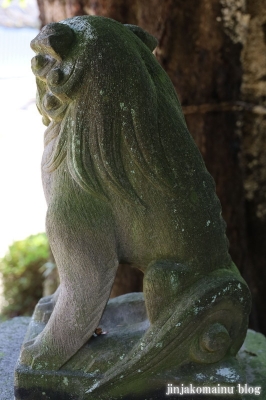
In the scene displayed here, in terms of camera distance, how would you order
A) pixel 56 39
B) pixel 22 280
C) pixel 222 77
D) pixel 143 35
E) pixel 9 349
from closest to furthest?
1. pixel 56 39
2. pixel 143 35
3. pixel 9 349
4. pixel 222 77
5. pixel 22 280

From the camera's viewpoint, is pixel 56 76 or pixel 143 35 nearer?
pixel 56 76

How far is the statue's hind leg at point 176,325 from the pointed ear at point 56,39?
593 mm

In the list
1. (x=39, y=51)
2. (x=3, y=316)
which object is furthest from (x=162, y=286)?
(x=3, y=316)

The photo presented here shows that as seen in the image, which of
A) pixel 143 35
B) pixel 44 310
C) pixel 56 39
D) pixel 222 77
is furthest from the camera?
pixel 222 77

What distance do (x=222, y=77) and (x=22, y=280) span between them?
7.12 feet

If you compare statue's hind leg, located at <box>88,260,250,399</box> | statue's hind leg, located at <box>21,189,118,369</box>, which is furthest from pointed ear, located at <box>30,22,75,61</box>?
statue's hind leg, located at <box>88,260,250,399</box>

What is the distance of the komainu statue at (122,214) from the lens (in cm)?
113

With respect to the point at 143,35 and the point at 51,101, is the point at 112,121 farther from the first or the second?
the point at 143,35

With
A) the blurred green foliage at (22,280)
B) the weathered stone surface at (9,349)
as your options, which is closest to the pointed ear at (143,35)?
the weathered stone surface at (9,349)

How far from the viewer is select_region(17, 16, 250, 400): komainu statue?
1.13 m

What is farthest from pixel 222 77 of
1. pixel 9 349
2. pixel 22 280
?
pixel 22 280

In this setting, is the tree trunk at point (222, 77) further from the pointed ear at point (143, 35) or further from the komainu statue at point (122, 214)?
the komainu statue at point (122, 214)

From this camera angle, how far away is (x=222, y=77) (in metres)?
2.26

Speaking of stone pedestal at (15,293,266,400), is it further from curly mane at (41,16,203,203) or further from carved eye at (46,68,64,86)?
carved eye at (46,68,64,86)
